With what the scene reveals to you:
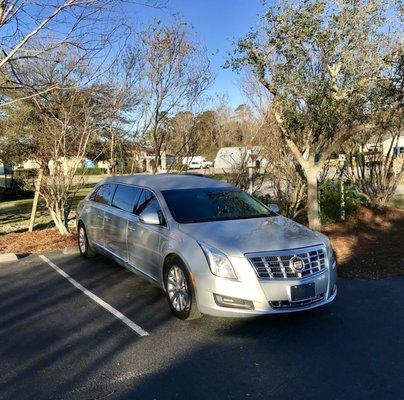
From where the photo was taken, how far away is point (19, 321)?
18.0 feet

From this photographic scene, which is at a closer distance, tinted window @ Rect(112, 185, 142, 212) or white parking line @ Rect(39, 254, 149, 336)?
white parking line @ Rect(39, 254, 149, 336)

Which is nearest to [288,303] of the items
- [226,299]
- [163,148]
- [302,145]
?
[226,299]

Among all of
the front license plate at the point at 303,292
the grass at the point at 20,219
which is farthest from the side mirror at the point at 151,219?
the grass at the point at 20,219

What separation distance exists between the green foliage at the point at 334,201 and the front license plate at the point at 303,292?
691 cm

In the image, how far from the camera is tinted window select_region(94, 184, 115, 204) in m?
7.92

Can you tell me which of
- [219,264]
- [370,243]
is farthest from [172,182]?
[370,243]

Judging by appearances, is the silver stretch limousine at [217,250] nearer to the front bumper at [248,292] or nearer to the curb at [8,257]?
the front bumper at [248,292]

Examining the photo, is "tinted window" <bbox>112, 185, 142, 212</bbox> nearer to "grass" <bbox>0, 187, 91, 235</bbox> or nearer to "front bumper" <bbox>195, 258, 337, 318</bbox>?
"front bumper" <bbox>195, 258, 337, 318</bbox>

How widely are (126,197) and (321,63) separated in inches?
168

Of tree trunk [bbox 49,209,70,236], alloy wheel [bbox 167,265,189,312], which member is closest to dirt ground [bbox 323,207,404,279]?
alloy wheel [bbox 167,265,189,312]

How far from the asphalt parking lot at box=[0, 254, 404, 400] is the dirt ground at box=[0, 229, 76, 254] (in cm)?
341

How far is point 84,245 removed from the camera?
8.84 metres

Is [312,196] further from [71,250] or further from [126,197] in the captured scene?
[71,250]

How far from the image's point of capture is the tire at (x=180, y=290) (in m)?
5.19
